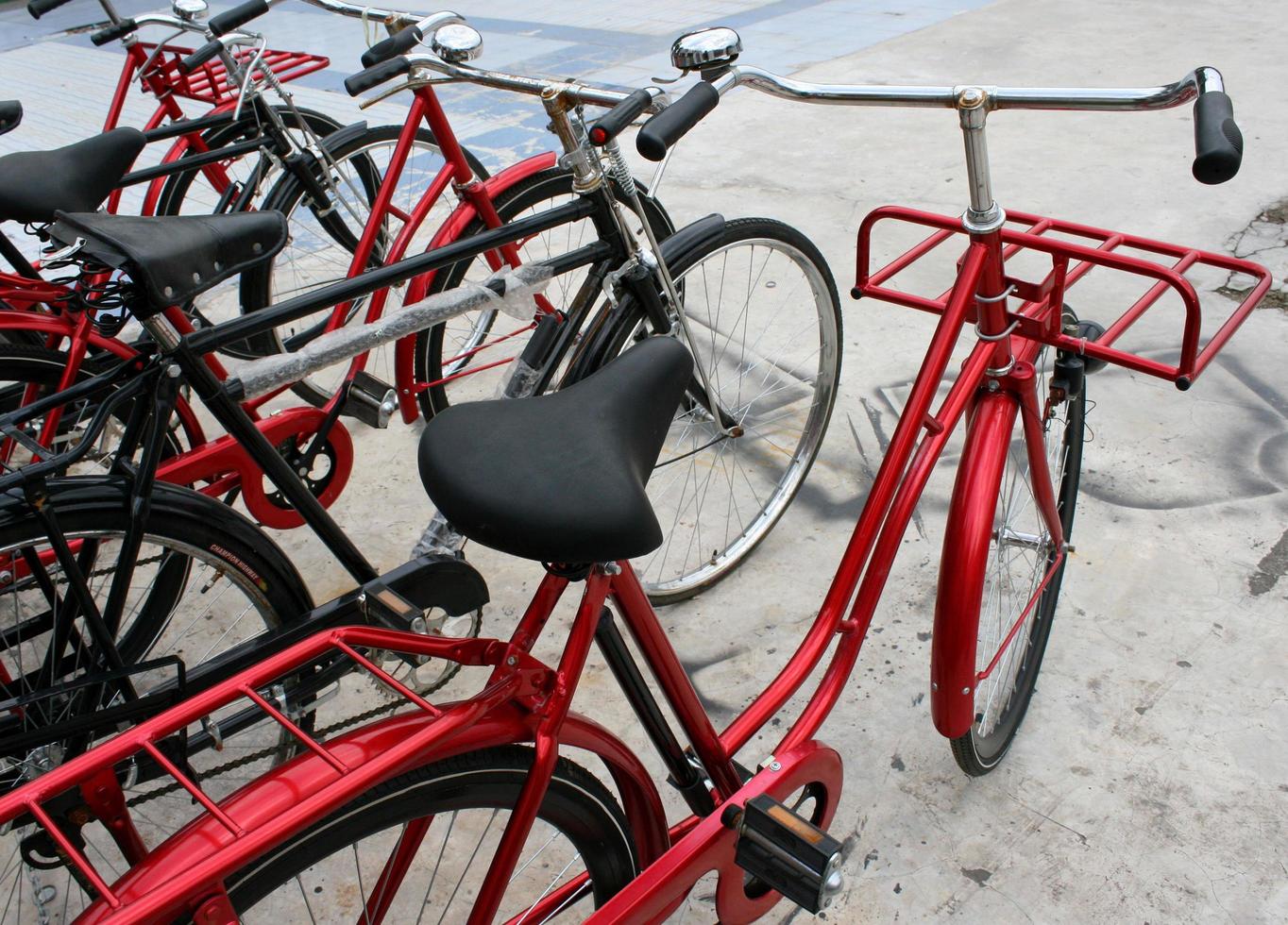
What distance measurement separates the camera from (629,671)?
52.9 inches

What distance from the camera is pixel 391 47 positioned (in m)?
2.27

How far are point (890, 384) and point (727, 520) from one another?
0.80 metres

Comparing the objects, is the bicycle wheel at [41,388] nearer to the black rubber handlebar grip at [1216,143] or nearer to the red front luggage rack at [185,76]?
the red front luggage rack at [185,76]

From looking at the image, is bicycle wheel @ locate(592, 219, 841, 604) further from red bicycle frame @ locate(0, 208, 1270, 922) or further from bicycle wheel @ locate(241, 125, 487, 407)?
bicycle wheel @ locate(241, 125, 487, 407)

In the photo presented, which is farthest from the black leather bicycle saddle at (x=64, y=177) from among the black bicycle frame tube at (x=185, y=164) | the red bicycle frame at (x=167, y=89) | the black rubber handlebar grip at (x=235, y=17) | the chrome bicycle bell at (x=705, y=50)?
the chrome bicycle bell at (x=705, y=50)

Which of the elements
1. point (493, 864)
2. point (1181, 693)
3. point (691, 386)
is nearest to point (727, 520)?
point (691, 386)

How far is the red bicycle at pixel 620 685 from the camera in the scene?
1.06 metres

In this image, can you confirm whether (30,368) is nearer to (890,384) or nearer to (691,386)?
(691,386)

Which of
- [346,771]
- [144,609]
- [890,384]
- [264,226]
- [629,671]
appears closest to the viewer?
[346,771]

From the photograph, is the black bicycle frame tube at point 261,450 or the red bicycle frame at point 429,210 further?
the red bicycle frame at point 429,210

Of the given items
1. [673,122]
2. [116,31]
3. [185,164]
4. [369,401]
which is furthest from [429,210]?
[116,31]

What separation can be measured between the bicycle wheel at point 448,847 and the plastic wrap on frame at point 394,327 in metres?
0.67

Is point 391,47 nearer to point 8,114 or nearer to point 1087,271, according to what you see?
point 8,114

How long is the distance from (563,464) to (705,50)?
2.52ft
